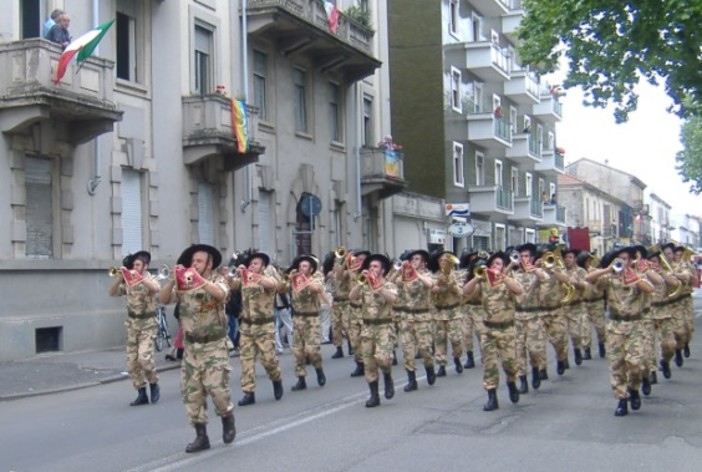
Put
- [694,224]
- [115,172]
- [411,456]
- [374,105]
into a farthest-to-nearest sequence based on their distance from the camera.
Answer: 1. [694,224]
2. [374,105]
3. [115,172]
4. [411,456]

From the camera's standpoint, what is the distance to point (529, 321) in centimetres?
1340

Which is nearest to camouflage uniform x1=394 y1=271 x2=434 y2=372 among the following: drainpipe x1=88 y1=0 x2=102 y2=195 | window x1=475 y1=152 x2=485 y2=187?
drainpipe x1=88 y1=0 x2=102 y2=195

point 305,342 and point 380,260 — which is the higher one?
point 380,260

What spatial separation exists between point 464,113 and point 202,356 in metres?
35.2

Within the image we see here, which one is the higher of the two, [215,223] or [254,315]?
[215,223]

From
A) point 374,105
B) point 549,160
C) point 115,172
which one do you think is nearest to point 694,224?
point 549,160

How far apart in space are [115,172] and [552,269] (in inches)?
426

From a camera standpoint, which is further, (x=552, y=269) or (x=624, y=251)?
(x=552, y=269)

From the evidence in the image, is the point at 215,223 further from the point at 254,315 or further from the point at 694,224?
the point at 694,224

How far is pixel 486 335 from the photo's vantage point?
1170 centimetres

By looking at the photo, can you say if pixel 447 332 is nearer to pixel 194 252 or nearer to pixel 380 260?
pixel 380 260

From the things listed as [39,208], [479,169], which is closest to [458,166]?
[479,169]

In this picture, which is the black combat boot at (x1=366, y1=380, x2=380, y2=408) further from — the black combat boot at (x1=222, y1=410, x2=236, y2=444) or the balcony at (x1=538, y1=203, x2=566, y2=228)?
the balcony at (x1=538, y1=203, x2=566, y2=228)

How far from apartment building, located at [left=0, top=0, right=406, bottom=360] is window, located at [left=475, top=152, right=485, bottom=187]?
12320 millimetres
